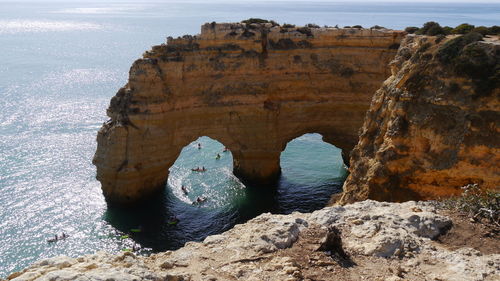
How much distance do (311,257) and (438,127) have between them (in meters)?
12.8

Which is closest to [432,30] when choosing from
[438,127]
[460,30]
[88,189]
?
[460,30]

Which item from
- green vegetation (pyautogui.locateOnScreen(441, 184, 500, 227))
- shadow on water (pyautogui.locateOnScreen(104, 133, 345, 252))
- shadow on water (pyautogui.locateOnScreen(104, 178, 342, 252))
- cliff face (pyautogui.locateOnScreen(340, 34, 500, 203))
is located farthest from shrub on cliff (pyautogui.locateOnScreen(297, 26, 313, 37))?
green vegetation (pyautogui.locateOnScreen(441, 184, 500, 227))

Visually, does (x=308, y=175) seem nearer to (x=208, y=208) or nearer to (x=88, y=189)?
(x=208, y=208)

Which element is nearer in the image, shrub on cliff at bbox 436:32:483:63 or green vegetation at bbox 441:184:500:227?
green vegetation at bbox 441:184:500:227

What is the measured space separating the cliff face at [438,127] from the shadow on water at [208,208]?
12732mm

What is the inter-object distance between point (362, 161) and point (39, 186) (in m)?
28.1

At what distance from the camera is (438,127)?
20422 millimetres

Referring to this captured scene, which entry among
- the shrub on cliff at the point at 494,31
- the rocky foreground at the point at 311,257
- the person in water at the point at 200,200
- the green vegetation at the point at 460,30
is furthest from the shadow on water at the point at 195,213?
the rocky foreground at the point at 311,257

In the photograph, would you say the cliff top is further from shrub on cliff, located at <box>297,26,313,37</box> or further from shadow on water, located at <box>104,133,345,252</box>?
shadow on water, located at <box>104,133,345,252</box>

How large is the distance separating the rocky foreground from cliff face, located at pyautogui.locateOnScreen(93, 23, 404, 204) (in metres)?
23.8

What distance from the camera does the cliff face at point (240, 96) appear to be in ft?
112

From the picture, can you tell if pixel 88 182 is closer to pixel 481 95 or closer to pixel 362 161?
pixel 362 161

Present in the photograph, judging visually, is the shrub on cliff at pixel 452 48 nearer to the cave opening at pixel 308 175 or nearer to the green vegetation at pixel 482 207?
the green vegetation at pixel 482 207

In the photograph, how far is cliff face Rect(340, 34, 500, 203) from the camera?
19.4 m
